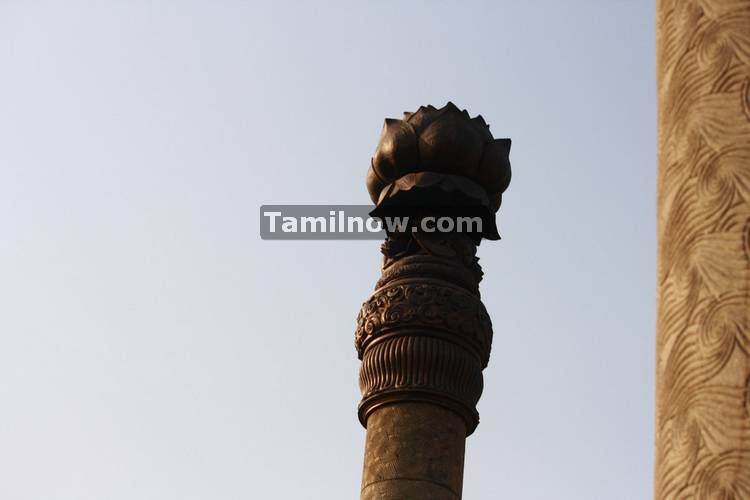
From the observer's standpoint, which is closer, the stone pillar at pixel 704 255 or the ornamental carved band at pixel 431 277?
the stone pillar at pixel 704 255

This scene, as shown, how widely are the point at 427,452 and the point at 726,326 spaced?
4.10m

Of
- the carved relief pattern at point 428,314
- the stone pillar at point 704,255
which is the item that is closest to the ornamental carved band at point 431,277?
the carved relief pattern at point 428,314

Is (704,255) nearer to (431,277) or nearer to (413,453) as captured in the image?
(413,453)

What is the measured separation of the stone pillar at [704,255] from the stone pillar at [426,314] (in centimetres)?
368

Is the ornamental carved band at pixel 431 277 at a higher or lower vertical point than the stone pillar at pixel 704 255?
higher

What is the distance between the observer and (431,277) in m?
7.07

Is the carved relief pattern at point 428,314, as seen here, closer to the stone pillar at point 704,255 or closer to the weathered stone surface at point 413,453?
the weathered stone surface at point 413,453

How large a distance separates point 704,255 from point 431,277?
4.47m

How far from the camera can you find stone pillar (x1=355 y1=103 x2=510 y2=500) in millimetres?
6469

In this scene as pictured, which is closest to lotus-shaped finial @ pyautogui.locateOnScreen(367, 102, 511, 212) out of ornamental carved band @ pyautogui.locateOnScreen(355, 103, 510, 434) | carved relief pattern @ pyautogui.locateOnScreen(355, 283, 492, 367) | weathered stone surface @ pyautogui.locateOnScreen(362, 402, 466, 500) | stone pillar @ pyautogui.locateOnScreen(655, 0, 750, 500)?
ornamental carved band @ pyautogui.locateOnScreen(355, 103, 510, 434)

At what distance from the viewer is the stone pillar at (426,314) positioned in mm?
6469

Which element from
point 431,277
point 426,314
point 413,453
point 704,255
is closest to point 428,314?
point 426,314

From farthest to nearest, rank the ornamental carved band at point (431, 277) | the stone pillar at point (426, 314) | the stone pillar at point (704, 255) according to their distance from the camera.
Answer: the ornamental carved band at point (431, 277), the stone pillar at point (426, 314), the stone pillar at point (704, 255)

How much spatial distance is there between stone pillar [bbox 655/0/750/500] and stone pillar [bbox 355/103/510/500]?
145 inches
